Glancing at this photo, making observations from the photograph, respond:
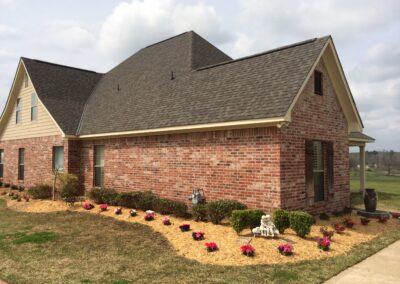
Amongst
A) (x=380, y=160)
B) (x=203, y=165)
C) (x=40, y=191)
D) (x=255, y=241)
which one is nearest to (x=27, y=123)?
(x=40, y=191)

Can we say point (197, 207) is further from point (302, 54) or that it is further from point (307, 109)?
point (302, 54)

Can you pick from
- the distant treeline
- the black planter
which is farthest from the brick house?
the distant treeline

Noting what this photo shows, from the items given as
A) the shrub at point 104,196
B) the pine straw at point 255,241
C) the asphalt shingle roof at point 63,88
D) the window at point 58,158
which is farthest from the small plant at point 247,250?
the window at point 58,158

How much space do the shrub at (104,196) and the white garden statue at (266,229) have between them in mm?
7208

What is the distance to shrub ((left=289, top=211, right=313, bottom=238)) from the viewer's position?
826 cm

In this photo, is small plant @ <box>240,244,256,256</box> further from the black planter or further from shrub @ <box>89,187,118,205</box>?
shrub @ <box>89,187,118,205</box>

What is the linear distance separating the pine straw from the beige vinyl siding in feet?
31.5

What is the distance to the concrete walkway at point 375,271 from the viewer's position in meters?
5.76

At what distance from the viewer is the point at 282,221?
8641mm

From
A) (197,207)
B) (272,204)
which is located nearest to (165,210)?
(197,207)

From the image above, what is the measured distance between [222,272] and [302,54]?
7.95 metres

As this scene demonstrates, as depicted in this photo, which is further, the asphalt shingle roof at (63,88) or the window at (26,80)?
the window at (26,80)

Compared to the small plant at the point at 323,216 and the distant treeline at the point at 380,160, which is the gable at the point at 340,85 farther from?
the distant treeline at the point at 380,160

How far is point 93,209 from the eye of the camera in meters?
13.2
